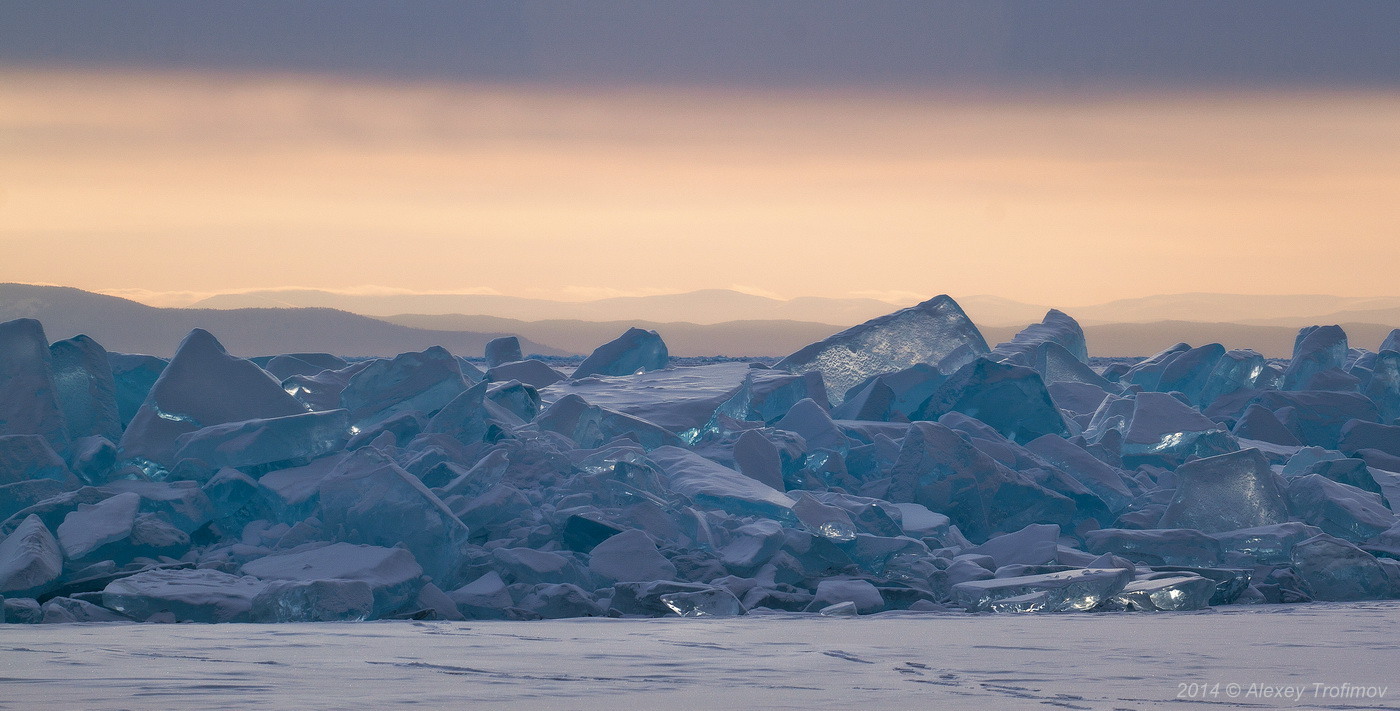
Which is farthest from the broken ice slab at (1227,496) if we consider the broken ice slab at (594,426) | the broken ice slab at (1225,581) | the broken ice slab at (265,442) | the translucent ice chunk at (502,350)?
the translucent ice chunk at (502,350)

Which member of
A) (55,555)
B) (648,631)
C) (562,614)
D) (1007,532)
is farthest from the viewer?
(1007,532)

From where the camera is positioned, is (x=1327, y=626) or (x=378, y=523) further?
(x=378, y=523)

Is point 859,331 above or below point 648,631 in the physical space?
above

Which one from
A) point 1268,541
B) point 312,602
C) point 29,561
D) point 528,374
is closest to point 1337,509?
point 1268,541

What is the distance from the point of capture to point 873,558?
3.82 meters

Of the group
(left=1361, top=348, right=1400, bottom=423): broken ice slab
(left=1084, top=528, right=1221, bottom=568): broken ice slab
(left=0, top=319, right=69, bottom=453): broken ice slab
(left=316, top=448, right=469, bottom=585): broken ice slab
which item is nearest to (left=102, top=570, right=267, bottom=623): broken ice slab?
(left=316, top=448, right=469, bottom=585): broken ice slab

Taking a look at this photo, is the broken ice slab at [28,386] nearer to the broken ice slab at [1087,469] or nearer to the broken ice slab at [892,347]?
the broken ice slab at [892,347]

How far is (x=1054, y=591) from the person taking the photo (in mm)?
3271

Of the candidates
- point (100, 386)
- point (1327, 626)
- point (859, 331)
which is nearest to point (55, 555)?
point (100, 386)

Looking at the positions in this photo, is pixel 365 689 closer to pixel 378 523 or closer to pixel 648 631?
pixel 648 631

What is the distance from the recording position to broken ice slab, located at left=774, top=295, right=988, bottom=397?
6.63 m

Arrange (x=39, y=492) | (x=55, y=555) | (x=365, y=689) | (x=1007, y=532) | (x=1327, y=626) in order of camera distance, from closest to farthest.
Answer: (x=365, y=689) → (x=1327, y=626) → (x=55, y=555) → (x=39, y=492) → (x=1007, y=532)

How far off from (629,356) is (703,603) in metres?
4.52

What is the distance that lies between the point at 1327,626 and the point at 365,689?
2144 mm
